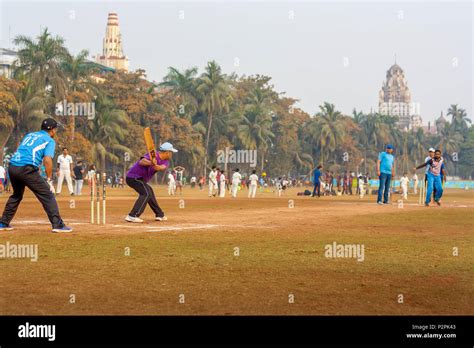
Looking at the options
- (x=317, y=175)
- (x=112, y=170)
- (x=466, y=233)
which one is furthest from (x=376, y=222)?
(x=112, y=170)

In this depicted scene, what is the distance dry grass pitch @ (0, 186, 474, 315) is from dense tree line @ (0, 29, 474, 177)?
45.8 meters

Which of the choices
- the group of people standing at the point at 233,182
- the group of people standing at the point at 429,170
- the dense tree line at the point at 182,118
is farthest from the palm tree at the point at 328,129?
the group of people standing at the point at 429,170

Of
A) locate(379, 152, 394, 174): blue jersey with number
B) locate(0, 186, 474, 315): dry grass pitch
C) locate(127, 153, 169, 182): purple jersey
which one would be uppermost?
locate(379, 152, 394, 174): blue jersey with number

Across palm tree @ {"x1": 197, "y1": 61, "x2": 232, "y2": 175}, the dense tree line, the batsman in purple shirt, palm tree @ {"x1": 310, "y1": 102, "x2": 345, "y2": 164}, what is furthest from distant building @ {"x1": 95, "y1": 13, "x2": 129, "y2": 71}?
the batsman in purple shirt

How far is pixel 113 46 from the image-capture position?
190 meters

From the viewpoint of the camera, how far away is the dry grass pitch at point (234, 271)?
7.44 m

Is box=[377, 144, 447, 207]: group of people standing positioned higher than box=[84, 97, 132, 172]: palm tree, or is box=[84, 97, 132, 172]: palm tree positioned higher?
box=[84, 97, 132, 172]: palm tree

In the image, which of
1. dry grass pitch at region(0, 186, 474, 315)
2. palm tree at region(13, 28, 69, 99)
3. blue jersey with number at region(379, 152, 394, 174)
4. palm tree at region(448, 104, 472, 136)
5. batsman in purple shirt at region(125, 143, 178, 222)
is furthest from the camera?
palm tree at region(448, 104, 472, 136)

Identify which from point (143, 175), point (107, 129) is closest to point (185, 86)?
point (107, 129)

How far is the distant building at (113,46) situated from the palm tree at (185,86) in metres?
92.7

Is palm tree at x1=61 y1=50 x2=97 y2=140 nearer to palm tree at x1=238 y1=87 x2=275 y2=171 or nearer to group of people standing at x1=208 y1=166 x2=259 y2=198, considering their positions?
palm tree at x1=238 y1=87 x2=275 y2=171

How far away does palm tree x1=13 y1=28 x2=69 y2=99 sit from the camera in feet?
207
